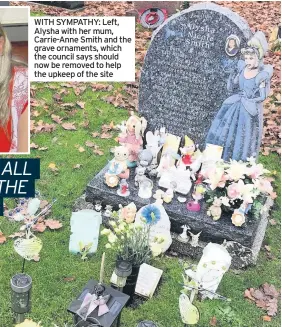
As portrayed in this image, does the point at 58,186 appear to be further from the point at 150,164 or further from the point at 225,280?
the point at 225,280

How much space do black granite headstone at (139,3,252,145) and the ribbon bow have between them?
246cm

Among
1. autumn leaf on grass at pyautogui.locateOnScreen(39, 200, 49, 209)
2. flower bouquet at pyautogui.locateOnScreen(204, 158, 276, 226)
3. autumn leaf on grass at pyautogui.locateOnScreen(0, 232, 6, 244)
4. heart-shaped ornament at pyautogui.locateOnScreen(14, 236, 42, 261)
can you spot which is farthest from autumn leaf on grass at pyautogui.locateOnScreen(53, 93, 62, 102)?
heart-shaped ornament at pyautogui.locateOnScreen(14, 236, 42, 261)

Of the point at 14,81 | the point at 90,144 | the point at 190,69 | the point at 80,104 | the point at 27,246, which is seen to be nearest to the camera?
the point at 27,246

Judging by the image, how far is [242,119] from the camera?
5.37 meters

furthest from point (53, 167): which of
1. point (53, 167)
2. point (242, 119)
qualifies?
point (242, 119)

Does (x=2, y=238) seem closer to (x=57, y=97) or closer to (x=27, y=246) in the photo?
(x=27, y=246)

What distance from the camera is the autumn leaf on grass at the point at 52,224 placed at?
5.23 meters

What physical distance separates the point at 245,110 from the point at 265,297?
181 centimetres

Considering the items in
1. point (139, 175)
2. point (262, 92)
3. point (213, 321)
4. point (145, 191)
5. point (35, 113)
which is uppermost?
point (262, 92)

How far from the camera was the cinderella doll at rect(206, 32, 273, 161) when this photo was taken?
5.11 meters

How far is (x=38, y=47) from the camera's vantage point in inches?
221

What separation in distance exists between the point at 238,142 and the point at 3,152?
2.67 meters

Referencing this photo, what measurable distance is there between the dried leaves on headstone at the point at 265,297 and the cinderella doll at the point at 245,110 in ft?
4.43

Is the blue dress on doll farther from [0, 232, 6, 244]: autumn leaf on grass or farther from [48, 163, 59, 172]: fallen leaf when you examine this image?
[0, 232, 6, 244]: autumn leaf on grass
